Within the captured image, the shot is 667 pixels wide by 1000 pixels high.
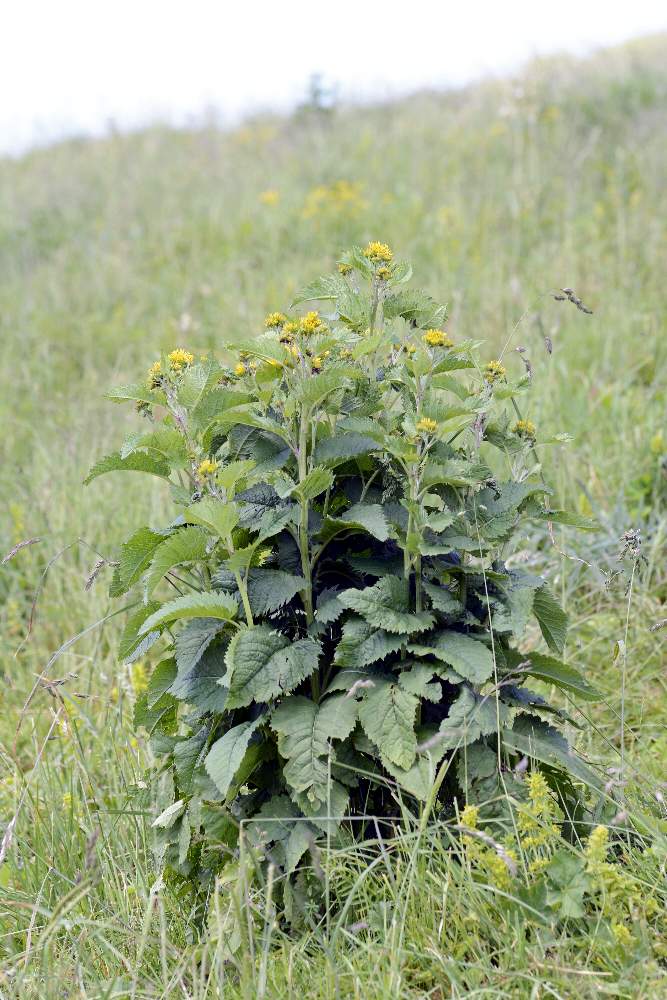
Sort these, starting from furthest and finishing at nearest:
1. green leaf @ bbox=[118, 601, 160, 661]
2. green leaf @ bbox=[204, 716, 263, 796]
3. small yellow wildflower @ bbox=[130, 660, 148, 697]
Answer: small yellow wildflower @ bbox=[130, 660, 148, 697]
green leaf @ bbox=[118, 601, 160, 661]
green leaf @ bbox=[204, 716, 263, 796]

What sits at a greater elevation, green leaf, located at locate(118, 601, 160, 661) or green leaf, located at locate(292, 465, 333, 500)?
green leaf, located at locate(292, 465, 333, 500)

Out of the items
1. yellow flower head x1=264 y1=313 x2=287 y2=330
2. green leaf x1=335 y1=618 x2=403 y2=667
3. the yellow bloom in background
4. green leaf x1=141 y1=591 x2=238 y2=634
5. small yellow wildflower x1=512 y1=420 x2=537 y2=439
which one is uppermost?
yellow flower head x1=264 y1=313 x2=287 y2=330

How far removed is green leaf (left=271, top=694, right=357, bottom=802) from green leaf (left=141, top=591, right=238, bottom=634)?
227 mm

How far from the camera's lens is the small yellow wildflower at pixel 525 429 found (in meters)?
1.95

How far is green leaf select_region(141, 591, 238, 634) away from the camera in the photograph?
1717 mm

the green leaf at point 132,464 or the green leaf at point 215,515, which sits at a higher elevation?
the green leaf at point 132,464

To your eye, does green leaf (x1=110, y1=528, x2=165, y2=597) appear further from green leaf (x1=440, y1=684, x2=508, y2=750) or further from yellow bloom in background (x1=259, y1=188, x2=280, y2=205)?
yellow bloom in background (x1=259, y1=188, x2=280, y2=205)

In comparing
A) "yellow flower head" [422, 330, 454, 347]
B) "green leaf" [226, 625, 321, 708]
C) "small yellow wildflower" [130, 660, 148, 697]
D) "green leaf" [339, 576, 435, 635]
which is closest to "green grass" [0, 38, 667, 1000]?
"small yellow wildflower" [130, 660, 148, 697]

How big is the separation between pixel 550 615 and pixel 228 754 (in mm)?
716

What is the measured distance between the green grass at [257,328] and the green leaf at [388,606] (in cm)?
43

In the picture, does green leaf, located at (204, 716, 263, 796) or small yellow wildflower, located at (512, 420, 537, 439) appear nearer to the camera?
green leaf, located at (204, 716, 263, 796)

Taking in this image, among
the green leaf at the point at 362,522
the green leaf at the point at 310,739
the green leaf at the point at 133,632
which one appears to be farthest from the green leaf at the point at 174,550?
the green leaf at the point at 310,739

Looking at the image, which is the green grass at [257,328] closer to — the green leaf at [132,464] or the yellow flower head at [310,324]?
the green leaf at [132,464]

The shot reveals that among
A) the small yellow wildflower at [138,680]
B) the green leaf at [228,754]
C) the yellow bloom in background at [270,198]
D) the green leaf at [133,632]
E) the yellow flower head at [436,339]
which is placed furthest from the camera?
the yellow bloom in background at [270,198]
